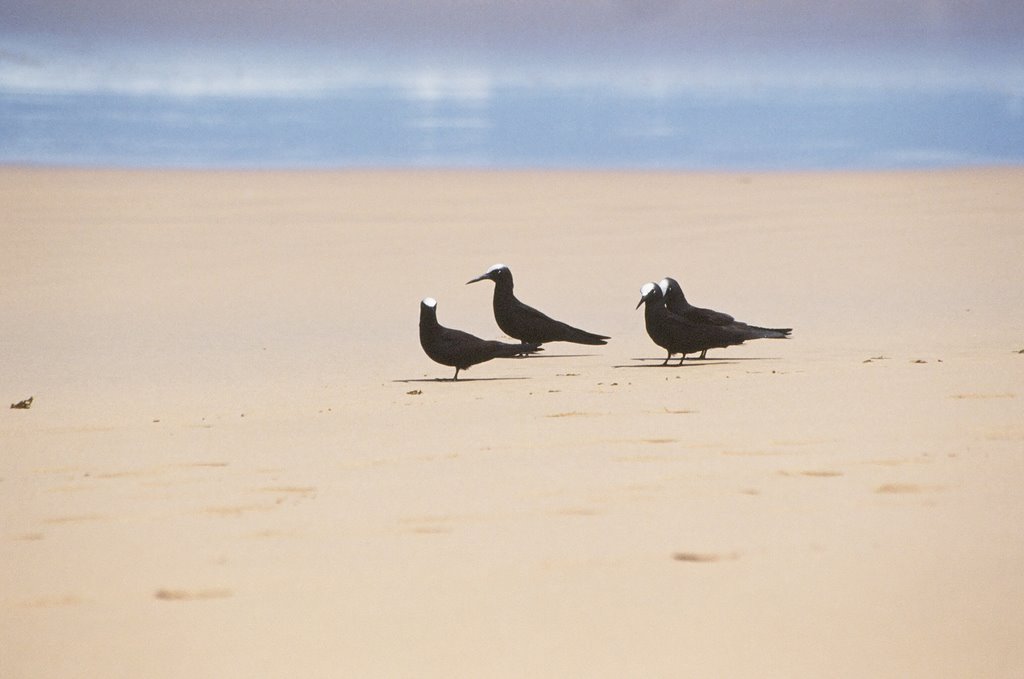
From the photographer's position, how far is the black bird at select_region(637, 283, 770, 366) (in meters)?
8.87

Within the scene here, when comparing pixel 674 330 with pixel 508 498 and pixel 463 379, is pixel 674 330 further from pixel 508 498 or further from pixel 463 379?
pixel 508 498

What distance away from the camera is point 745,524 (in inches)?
182

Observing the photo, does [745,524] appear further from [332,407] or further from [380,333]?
[380,333]

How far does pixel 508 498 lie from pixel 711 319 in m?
4.22

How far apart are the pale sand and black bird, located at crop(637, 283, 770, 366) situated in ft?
0.53

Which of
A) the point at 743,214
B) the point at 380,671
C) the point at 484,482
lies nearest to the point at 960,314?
the point at 484,482

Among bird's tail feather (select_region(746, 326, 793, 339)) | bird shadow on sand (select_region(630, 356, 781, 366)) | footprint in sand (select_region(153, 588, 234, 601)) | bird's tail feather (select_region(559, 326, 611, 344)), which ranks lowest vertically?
bird shadow on sand (select_region(630, 356, 781, 366))

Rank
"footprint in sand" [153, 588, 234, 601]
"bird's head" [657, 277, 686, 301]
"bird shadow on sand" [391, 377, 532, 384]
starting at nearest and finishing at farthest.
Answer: "footprint in sand" [153, 588, 234, 601] → "bird shadow on sand" [391, 377, 532, 384] → "bird's head" [657, 277, 686, 301]

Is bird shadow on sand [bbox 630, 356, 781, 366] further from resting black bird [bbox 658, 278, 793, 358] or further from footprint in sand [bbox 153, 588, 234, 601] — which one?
footprint in sand [bbox 153, 588, 234, 601]

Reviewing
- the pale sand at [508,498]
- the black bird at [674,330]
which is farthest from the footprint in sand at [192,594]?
the black bird at [674,330]

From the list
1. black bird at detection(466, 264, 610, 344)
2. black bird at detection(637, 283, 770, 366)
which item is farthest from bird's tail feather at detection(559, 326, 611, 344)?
black bird at detection(637, 283, 770, 366)

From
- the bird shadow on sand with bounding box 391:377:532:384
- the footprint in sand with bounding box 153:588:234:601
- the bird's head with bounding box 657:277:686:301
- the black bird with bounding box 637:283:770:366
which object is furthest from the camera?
the bird's head with bounding box 657:277:686:301

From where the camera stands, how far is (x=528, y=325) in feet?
32.3

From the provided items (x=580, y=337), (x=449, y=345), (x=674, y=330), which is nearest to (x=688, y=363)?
(x=674, y=330)
